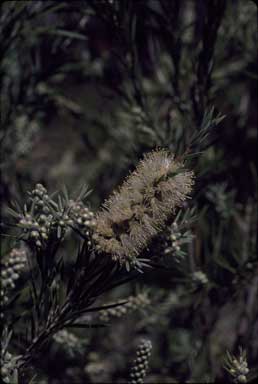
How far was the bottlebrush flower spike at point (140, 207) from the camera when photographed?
0.67 m

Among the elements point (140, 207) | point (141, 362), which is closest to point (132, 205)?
point (140, 207)

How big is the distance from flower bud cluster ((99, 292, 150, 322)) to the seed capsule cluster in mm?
157

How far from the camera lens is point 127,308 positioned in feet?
3.12

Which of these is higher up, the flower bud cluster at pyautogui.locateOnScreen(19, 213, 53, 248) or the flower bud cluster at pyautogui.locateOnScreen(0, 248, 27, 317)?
the flower bud cluster at pyautogui.locateOnScreen(19, 213, 53, 248)

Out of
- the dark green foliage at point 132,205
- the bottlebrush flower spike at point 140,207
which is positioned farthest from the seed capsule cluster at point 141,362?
the bottlebrush flower spike at point 140,207

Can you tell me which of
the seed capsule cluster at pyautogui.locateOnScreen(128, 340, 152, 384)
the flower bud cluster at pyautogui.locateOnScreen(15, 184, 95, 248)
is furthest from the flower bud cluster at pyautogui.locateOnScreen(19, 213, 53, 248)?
the seed capsule cluster at pyautogui.locateOnScreen(128, 340, 152, 384)

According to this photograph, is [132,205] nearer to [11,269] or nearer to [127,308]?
[11,269]

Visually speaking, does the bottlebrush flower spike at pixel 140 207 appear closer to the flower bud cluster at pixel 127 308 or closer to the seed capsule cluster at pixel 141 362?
the seed capsule cluster at pixel 141 362

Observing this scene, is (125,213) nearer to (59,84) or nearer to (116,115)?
(116,115)

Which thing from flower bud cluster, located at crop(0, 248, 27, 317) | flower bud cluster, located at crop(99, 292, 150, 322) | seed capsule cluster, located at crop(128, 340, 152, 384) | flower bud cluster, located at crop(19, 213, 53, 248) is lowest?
seed capsule cluster, located at crop(128, 340, 152, 384)

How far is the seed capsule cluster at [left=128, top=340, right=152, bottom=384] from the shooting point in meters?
0.74

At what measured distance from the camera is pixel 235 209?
3.80ft

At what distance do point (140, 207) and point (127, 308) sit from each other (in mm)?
342

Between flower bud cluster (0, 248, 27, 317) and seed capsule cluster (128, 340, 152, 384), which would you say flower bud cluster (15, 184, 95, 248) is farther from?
seed capsule cluster (128, 340, 152, 384)
